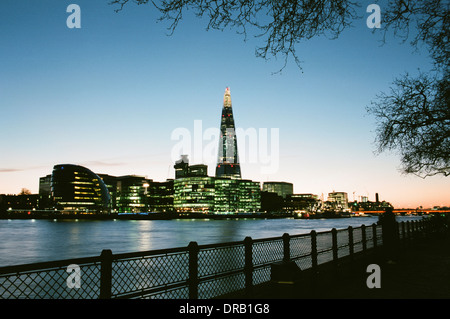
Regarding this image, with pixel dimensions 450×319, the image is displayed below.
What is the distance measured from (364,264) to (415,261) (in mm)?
2775

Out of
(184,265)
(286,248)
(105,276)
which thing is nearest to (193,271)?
(105,276)

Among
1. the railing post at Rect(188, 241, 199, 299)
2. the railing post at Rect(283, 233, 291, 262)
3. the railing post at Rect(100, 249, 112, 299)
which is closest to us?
the railing post at Rect(100, 249, 112, 299)

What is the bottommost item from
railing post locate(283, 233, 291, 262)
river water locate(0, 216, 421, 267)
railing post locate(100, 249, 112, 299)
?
river water locate(0, 216, 421, 267)

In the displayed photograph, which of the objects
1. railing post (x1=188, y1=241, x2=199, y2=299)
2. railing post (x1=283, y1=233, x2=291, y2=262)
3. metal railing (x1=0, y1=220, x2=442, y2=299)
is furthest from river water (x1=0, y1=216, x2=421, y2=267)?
railing post (x1=188, y1=241, x2=199, y2=299)

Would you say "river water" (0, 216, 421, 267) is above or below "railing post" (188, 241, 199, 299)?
below

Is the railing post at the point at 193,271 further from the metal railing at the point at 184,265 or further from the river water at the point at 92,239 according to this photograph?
the river water at the point at 92,239

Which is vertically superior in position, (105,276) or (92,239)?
(105,276)

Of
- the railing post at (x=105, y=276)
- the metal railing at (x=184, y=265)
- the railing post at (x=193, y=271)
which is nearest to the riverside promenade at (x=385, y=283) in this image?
the metal railing at (x=184, y=265)

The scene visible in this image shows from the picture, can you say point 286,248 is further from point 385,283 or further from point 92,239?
Result: point 92,239

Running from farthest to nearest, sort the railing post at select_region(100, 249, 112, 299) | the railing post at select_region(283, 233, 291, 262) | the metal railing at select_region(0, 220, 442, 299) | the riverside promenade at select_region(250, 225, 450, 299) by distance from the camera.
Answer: the railing post at select_region(283, 233, 291, 262), the riverside promenade at select_region(250, 225, 450, 299), the railing post at select_region(100, 249, 112, 299), the metal railing at select_region(0, 220, 442, 299)

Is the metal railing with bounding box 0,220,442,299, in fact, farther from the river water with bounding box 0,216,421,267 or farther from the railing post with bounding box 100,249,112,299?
the river water with bounding box 0,216,421,267

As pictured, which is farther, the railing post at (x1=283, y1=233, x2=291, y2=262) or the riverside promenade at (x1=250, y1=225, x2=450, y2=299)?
the railing post at (x1=283, y1=233, x2=291, y2=262)
